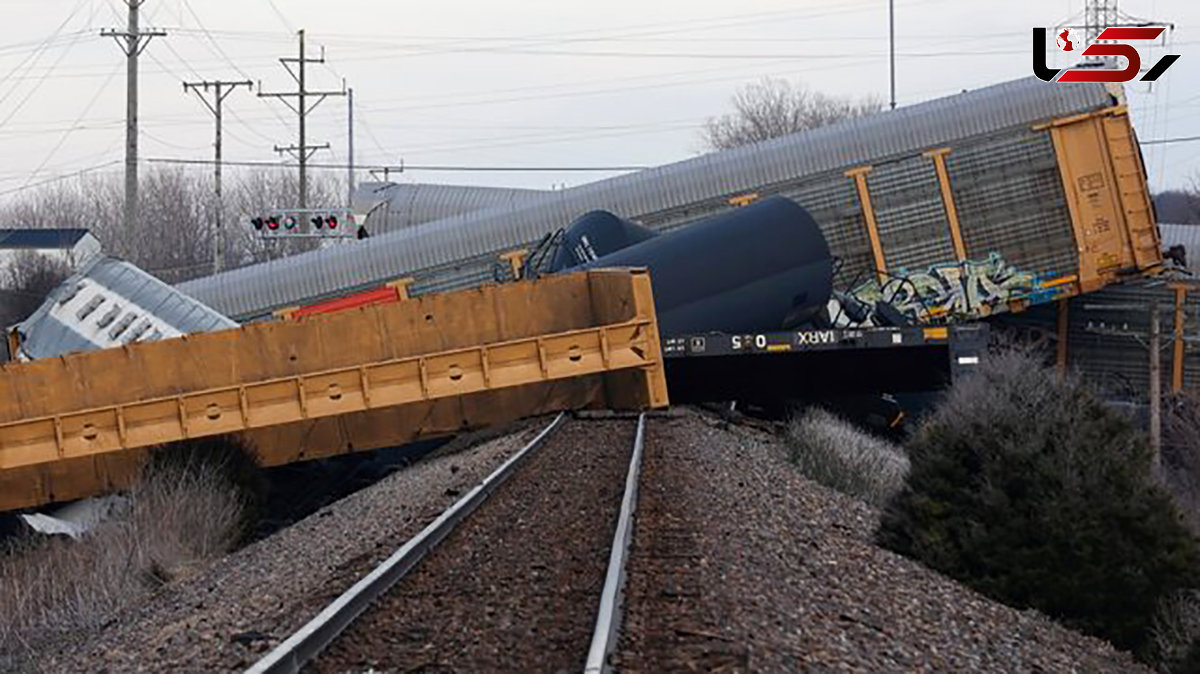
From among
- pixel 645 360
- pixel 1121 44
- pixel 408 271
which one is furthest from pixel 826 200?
pixel 1121 44

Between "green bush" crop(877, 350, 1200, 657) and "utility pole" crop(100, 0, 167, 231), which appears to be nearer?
"green bush" crop(877, 350, 1200, 657)

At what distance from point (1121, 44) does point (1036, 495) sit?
170 feet

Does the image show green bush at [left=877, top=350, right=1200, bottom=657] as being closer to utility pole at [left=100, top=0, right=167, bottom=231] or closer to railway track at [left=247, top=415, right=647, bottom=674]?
railway track at [left=247, top=415, right=647, bottom=674]

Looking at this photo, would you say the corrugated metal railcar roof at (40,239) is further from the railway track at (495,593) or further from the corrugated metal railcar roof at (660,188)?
the railway track at (495,593)

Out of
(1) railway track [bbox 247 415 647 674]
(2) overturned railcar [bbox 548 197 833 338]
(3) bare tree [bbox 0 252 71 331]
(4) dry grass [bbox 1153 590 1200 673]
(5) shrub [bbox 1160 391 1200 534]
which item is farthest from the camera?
(3) bare tree [bbox 0 252 71 331]

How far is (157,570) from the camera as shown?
519 inches

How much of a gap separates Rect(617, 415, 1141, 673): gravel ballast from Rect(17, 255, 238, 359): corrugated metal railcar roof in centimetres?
1357

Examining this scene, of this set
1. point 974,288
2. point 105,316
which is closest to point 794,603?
Answer: point 105,316

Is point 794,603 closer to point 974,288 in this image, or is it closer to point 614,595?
point 614,595

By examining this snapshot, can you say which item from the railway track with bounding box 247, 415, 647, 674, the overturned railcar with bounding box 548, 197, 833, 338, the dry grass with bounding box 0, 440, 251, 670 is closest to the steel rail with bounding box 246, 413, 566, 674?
the railway track with bounding box 247, 415, 647, 674

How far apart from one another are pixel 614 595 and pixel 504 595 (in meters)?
0.89

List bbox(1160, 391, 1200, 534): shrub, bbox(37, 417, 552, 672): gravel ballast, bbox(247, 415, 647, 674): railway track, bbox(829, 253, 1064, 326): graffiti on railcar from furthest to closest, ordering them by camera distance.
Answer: bbox(1160, 391, 1200, 534): shrub < bbox(829, 253, 1064, 326): graffiti on railcar < bbox(37, 417, 552, 672): gravel ballast < bbox(247, 415, 647, 674): railway track

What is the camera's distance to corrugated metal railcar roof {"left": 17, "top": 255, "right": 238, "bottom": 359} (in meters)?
25.8

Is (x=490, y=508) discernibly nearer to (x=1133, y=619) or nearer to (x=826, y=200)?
(x=1133, y=619)
